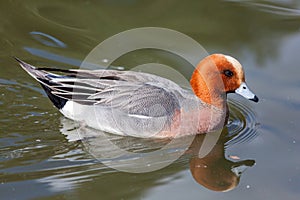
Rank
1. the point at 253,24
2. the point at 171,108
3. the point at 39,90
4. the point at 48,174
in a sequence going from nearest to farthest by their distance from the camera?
1. the point at 48,174
2. the point at 171,108
3. the point at 39,90
4. the point at 253,24

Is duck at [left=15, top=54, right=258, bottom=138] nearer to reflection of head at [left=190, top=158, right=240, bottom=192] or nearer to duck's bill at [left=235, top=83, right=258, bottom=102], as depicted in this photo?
duck's bill at [left=235, top=83, right=258, bottom=102]

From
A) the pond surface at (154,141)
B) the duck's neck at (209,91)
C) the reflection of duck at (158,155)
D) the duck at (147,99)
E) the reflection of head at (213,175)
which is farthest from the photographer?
the duck's neck at (209,91)

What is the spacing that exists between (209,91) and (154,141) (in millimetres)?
717

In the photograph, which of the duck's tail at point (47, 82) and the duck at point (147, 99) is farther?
the duck's tail at point (47, 82)

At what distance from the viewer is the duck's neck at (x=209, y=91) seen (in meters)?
5.80

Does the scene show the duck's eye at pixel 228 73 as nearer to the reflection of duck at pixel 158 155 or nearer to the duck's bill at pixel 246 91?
the duck's bill at pixel 246 91

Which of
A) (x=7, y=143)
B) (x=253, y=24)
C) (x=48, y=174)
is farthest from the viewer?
(x=253, y=24)

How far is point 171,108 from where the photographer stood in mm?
5621

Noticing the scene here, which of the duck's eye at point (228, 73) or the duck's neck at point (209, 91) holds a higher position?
the duck's eye at point (228, 73)

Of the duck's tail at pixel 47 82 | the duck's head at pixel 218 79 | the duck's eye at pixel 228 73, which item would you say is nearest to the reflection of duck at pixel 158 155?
the duck's tail at pixel 47 82

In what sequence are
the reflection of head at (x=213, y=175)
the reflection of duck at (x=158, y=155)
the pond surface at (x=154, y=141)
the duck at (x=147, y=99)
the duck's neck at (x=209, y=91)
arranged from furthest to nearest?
the duck's neck at (x=209, y=91) → the duck at (x=147, y=99) → the reflection of duck at (x=158, y=155) → the reflection of head at (x=213, y=175) → the pond surface at (x=154, y=141)

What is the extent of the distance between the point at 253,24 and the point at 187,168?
3126 millimetres

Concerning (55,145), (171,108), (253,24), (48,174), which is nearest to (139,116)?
(171,108)

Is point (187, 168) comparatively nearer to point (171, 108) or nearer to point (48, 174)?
point (171, 108)
